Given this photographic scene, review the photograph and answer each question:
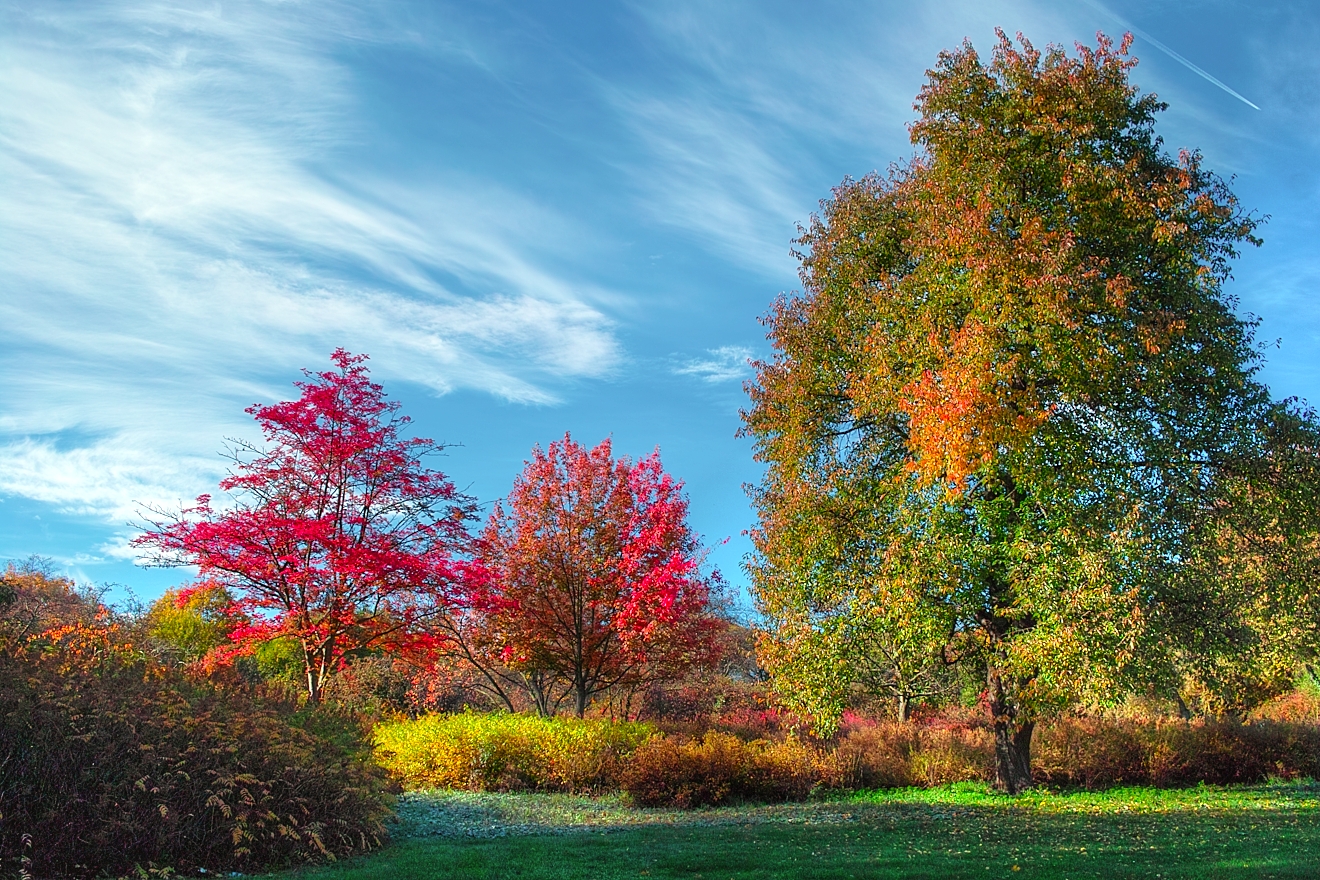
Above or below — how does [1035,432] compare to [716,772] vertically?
above

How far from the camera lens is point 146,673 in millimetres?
8375

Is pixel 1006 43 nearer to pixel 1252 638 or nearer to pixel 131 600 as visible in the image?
pixel 1252 638

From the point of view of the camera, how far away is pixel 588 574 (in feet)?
61.8

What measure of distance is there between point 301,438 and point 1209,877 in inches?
563

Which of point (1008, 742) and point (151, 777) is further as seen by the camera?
point (1008, 742)

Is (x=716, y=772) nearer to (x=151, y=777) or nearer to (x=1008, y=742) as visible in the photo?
(x=1008, y=742)

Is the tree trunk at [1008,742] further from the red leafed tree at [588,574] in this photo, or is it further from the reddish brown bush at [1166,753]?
the red leafed tree at [588,574]

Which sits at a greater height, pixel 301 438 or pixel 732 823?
pixel 301 438

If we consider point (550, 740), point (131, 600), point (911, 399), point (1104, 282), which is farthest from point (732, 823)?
point (131, 600)

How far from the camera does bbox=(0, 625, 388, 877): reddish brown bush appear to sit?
6.28 meters

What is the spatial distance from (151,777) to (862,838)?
6788 mm

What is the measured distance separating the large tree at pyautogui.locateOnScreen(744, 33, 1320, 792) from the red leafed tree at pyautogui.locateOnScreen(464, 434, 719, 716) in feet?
13.8

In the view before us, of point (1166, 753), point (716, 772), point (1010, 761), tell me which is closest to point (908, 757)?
point (1010, 761)

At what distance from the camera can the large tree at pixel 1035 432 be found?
11.7 metres
